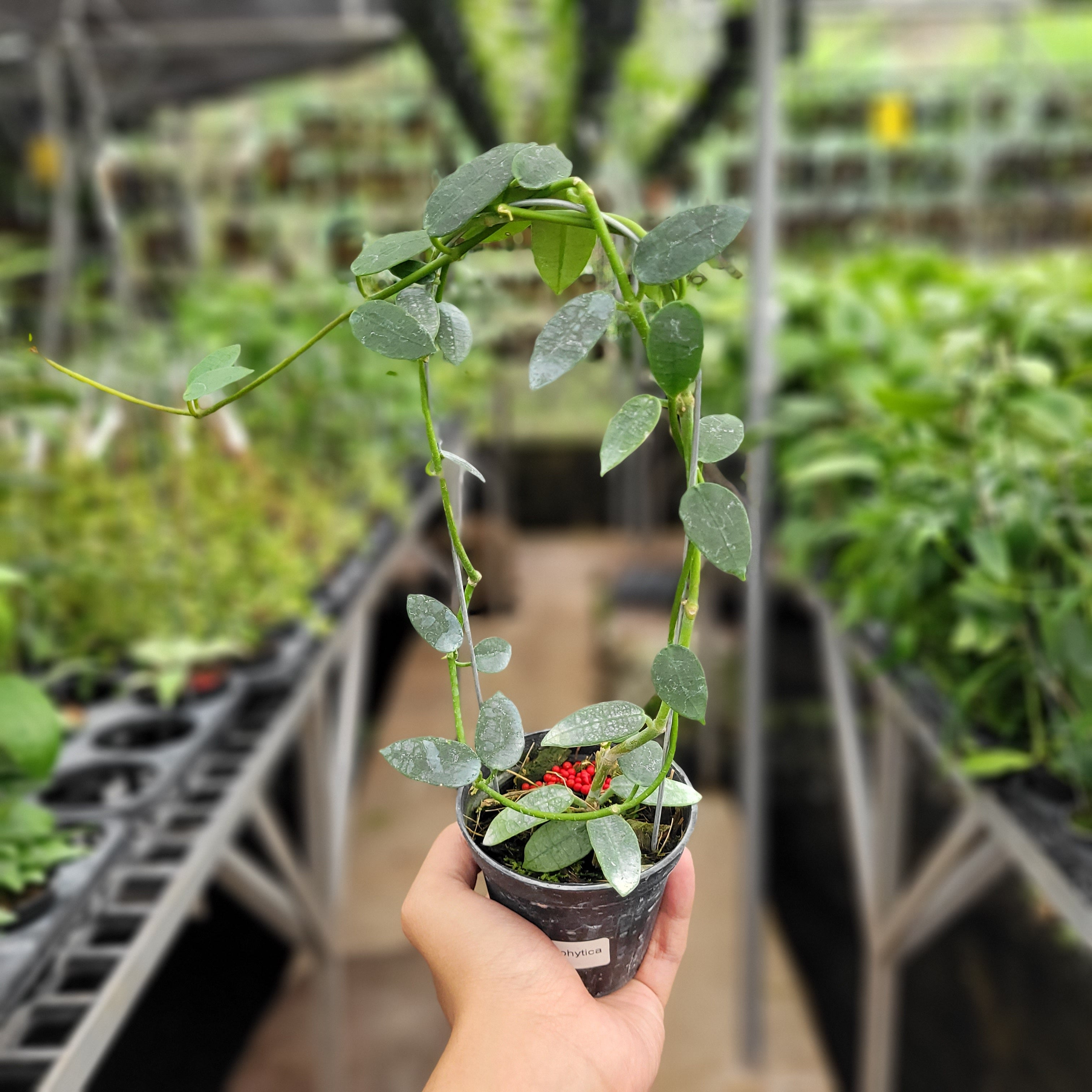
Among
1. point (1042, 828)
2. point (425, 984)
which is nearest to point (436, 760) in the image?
point (1042, 828)

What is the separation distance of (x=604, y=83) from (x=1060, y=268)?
4.65 ft

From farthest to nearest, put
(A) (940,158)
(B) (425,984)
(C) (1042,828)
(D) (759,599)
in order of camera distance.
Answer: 1. (A) (940,158)
2. (B) (425,984)
3. (D) (759,599)
4. (C) (1042,828)

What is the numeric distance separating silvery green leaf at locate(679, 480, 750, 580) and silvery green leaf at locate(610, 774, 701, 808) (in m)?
0.14

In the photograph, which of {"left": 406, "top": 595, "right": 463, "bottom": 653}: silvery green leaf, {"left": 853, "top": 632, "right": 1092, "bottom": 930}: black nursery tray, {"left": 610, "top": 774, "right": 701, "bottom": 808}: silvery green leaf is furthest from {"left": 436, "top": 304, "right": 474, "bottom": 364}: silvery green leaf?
{"left": 853, "top": 632, "right": 1092, "bottom": 930}: black nursery tray

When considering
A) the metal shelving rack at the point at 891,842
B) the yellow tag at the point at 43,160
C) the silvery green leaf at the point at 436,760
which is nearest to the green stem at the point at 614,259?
the silvery green leaf at the point at 436,760

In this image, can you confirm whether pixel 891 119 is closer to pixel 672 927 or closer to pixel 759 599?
pixel 759 599

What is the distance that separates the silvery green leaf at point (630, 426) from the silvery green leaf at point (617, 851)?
0.17 meters

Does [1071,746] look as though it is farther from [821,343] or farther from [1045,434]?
[821,343]

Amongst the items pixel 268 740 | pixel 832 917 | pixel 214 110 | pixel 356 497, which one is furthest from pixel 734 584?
pixel 214 110

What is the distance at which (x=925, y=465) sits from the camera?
3.96 feet

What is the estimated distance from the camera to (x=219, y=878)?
1.37m

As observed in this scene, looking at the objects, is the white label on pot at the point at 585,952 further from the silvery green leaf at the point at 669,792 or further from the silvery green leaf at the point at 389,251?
the silvery green leaf at the point at 389,251

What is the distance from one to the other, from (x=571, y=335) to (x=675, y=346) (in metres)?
0.05

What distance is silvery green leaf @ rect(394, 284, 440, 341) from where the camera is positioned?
41 centimetres
